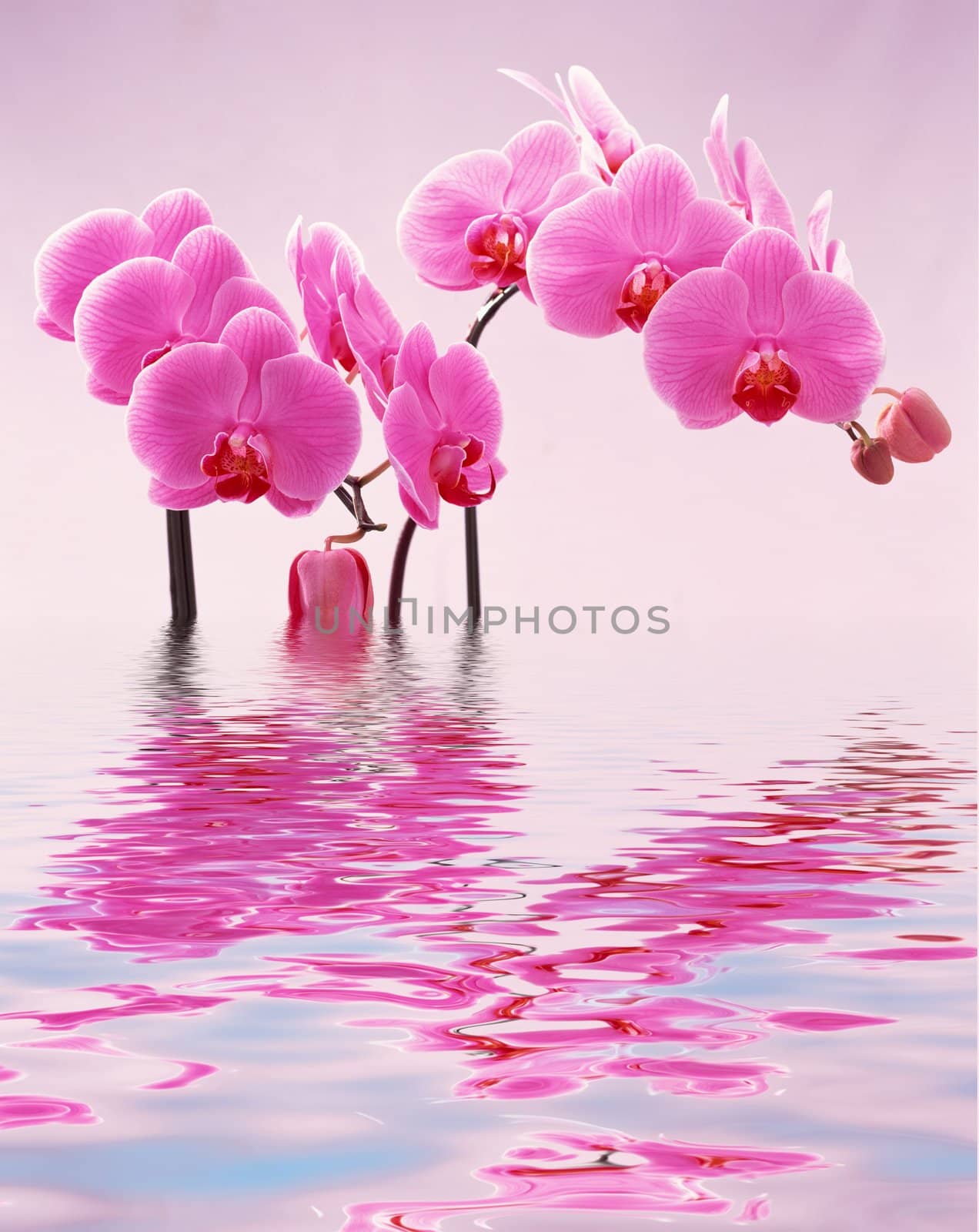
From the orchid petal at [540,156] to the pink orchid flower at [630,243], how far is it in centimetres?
9

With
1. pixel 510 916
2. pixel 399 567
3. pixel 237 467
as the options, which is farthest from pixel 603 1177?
pixel 399 567

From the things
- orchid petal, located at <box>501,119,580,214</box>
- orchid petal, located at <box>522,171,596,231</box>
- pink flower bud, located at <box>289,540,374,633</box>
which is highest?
orchid petal, located at <box>501,119,580,214</box>

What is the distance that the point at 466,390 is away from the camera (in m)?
0.48

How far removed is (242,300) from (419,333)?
0.21ft

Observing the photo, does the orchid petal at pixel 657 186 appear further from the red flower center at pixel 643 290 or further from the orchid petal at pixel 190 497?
the orchid petal at pixel 190 497

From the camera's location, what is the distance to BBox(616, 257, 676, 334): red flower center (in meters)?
0.51

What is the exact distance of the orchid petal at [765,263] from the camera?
18.3 inches

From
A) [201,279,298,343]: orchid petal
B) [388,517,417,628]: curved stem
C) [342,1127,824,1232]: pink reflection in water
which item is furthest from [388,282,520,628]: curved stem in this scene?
[342,1127,824,1232]: pink reflection in water

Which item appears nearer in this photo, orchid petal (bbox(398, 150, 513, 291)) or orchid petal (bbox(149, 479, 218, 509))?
orchid petal (bbox(149, 479, 218, 509))

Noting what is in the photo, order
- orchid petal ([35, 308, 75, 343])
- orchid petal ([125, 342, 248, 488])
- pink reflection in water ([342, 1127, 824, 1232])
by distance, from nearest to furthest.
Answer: pink reflection in water ([342, 1127, 824, 1232]) < orchid petal ([125, 342, 248, 488]) < orchid petal ([35, 308, 75, 343])

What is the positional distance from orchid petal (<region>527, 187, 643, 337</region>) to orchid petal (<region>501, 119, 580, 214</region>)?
92mm

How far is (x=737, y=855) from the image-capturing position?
215 mm

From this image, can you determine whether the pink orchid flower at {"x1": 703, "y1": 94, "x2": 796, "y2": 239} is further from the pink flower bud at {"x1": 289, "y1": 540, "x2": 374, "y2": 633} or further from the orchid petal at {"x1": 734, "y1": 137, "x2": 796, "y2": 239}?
the pink flower bud at {"x1": 289, "y1": 540, "x2": 374, "y2": 633}

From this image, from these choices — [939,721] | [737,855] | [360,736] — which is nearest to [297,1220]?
[737,855]
